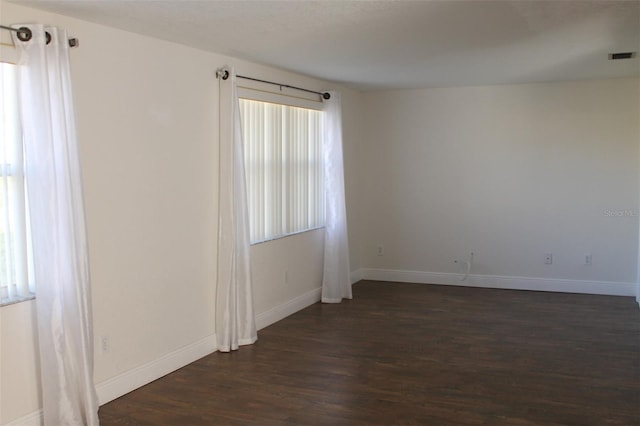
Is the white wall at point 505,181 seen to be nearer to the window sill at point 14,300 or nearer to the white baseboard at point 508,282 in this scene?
the white baseboard at point 508,282

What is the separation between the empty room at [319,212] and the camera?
129 inches

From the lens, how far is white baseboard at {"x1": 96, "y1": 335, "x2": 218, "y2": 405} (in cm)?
379

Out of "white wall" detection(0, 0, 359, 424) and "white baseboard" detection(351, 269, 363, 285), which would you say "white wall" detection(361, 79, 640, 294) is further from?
"white wall" detection(0, 0, 359, 424)

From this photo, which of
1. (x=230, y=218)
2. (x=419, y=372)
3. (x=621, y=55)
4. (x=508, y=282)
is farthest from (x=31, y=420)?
(x=508, y=282)

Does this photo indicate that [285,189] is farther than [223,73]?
Yes

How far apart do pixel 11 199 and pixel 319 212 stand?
3.72 meters

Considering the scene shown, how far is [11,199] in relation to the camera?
126 inches

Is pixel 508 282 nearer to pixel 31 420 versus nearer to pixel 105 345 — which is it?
pixel 105 345

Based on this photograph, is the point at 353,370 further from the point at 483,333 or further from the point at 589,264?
the point at 589,264

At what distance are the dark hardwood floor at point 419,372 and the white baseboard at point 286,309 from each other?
78 mm

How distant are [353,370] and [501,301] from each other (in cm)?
266

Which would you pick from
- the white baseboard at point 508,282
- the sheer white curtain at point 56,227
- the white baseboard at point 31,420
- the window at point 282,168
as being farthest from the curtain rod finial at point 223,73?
the white baseboard at point 508,282

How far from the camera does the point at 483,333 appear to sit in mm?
5223

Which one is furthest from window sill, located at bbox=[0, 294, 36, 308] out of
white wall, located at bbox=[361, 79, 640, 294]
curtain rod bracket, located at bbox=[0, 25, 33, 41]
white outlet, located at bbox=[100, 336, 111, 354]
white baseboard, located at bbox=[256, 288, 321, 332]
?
white wall, located at bbox=[361, 79, 640, 294]
